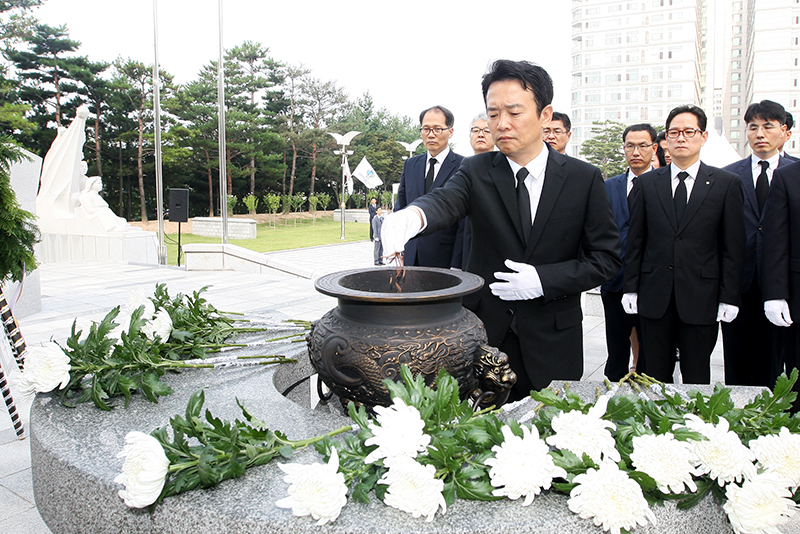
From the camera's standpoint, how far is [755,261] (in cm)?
339

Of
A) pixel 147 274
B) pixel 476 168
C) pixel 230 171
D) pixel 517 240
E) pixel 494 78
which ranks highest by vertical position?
pixel 230 171

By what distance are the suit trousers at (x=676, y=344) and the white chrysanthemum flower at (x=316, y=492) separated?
96.9 inches

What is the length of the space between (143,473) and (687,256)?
287cm

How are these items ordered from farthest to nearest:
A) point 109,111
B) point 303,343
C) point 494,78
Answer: point 109,111 < point 303,343 < point 494,78

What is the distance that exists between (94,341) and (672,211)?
3045 millimetres

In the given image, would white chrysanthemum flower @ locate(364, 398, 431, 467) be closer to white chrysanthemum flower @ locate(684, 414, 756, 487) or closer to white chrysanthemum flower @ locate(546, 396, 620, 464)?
white chrysanthemum flower @ locate(546, 396, 620, 464)

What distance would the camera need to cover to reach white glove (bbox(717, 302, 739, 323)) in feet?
9.46

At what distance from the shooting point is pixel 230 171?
3394 centimetres

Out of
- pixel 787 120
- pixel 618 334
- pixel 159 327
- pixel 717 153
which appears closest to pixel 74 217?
pixel 159 327

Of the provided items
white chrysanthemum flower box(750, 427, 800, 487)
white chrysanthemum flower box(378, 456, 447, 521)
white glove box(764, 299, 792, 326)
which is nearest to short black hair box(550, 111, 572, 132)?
white glove box(764, 299, 792, 326)

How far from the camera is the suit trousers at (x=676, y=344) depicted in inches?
117

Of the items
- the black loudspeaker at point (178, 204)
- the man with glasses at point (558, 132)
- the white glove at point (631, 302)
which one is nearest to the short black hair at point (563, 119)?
the man with glasses at point (558, 132)

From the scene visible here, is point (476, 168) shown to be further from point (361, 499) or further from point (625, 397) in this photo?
point (361, 499)

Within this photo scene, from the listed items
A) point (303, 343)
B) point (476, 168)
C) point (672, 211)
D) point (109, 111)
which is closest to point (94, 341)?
point (303, 343)
